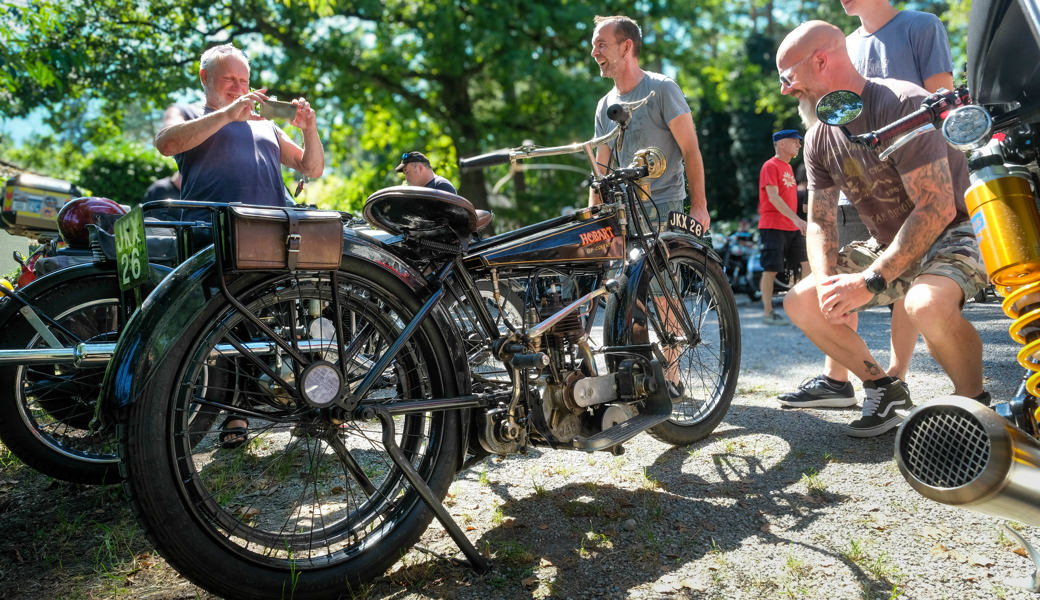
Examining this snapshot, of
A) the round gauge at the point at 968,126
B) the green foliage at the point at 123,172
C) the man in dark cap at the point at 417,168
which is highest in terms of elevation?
the green foliage at the point at 123,172

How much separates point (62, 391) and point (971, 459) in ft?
10.5

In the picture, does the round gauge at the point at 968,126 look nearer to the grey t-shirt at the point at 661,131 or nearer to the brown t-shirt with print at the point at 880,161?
the brown t-shirt with print at the point at 880,161

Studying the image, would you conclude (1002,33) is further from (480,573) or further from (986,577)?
(480,573)

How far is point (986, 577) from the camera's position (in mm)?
2156

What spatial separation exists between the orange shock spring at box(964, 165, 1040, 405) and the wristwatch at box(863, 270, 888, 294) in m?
1.10

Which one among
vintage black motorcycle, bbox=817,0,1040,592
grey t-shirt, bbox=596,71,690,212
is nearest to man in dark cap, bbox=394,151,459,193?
grey t-shirt, bbox=596,71,690,212

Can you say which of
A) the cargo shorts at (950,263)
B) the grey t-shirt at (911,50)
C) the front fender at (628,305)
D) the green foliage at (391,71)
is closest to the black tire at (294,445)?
the front fender at (628,305)

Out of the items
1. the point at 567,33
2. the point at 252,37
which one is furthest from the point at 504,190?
the point at 252,37

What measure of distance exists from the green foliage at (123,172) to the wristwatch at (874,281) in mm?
14161

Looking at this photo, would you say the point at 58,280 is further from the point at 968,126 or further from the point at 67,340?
the point at 968,126

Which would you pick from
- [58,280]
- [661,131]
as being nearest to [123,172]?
[58,280]

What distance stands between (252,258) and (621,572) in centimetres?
141

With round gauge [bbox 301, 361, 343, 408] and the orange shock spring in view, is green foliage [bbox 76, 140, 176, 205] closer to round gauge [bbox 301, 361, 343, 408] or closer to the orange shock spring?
round gauge [bbox 301, 361, 343, 408]

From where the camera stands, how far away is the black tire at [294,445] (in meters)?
1.82
